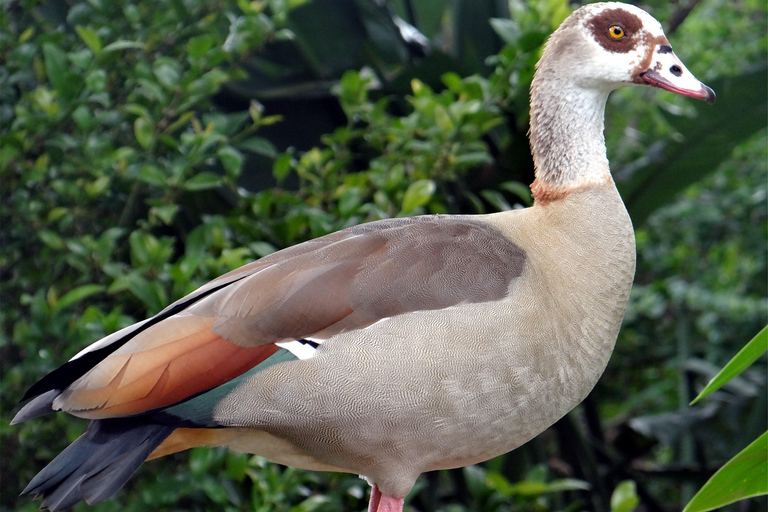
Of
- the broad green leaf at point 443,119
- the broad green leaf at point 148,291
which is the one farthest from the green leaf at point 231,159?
the broad green leaf at point 443,119

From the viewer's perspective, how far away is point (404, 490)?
1396 mm

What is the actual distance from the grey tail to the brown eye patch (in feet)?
3.39

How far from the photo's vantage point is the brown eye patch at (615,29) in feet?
5.06

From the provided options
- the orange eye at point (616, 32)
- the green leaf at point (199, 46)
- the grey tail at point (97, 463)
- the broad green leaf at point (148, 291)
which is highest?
the green leaf at point (199, 46)

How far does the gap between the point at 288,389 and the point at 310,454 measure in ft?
0.52

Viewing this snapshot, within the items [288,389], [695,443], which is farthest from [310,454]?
[695,443]

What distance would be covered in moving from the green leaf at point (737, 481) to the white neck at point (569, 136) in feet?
3.18

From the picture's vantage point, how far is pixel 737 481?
0.64 meters

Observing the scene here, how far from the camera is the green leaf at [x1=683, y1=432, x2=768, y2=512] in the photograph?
2.05 feet

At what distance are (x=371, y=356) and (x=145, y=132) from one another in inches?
36.0

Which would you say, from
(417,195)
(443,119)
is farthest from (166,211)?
(443,119)

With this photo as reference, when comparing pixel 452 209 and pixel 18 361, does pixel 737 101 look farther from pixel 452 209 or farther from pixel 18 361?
pixel 18 361

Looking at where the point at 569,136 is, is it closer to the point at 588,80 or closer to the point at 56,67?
the point at 588,80

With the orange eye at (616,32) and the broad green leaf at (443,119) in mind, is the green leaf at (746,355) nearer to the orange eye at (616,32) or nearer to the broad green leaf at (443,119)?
the orange eye at (616,32)
